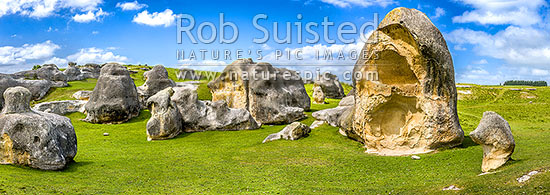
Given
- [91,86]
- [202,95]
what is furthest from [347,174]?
[91,86]

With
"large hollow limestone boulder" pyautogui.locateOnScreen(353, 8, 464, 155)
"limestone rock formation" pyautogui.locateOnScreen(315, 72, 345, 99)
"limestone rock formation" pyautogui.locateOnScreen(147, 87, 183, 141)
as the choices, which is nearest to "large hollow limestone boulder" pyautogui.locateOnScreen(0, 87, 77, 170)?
"limestone rock formation" pyautogui.locateOnScreen(147, 87, 183, 141)

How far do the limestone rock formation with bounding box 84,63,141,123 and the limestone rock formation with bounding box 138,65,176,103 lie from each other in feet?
20.8

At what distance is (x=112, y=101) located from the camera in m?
35.3

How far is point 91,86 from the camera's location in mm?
54531

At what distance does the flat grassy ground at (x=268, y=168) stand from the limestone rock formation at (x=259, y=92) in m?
6.48

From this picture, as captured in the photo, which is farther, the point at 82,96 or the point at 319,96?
the point at 319,96

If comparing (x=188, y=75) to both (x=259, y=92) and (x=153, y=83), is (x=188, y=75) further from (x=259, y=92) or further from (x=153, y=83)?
(x=259, y=92)

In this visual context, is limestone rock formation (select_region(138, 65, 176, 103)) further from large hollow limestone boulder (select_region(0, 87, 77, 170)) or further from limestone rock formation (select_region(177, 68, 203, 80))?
large hollow limestone boulder (select_region(0, 87, 77, 170))

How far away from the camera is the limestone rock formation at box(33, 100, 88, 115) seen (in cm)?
3717

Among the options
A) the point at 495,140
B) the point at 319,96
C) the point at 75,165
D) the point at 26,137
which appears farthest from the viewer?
the point at 319,96

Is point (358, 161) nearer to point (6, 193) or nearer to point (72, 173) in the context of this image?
point (72, 173)

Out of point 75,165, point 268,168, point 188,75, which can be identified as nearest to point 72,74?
point 188,75

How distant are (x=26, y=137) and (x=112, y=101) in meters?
20.4

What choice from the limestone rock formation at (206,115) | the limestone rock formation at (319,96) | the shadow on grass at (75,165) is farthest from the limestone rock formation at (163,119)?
the limestone rock formation at (319,96)
